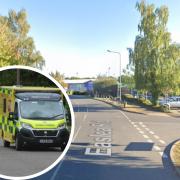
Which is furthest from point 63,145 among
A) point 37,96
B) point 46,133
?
point 37,96

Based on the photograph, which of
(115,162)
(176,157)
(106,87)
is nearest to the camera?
(115,162)

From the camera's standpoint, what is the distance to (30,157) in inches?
85.2

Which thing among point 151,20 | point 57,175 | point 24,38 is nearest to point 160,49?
point 151,20

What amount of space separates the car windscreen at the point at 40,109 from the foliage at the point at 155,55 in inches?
2156

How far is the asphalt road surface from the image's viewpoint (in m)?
2.15

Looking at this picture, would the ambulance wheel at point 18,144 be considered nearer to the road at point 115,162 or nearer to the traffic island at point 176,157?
the road at point 115,162

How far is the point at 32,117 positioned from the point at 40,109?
5cm

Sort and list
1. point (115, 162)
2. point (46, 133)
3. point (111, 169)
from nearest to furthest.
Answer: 1. point (46, 133)
2. point (111, 169)
3. point (115, 162)

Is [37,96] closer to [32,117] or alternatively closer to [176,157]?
[32,117]

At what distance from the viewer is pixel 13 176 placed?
85.7 inches

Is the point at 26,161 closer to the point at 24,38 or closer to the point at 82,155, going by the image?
the point at 82,155

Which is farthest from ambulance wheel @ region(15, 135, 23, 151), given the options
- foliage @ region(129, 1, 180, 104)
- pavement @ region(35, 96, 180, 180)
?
foliage @ region(129, 1, 180, 104)

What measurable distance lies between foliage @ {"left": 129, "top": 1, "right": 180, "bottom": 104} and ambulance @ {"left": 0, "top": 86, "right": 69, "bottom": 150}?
5478 centimetres

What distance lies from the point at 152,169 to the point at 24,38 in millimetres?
59461
